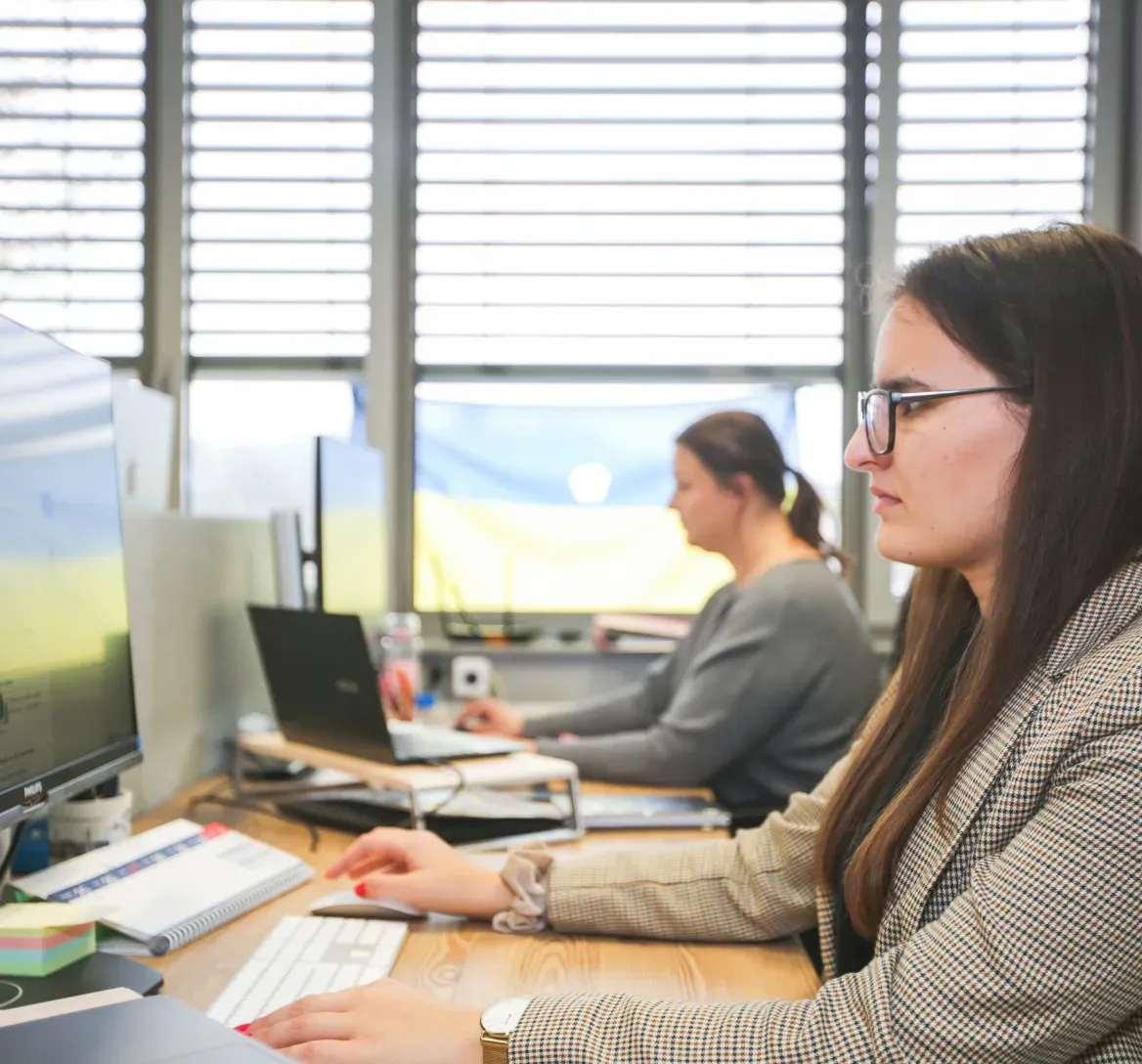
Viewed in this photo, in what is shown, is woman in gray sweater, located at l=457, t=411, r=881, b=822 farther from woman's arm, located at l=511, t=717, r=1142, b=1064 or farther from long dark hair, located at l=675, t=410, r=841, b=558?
woman's arm, located at l=511, t=717, r=1142, b=1064

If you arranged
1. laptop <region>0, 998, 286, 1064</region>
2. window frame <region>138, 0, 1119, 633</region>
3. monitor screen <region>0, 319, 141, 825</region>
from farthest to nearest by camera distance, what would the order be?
window frame <region>138, 0, 1119, 633</region> < monitor screen <region>0, 319, 141, 825</region> < laptop <region>0, 998, 286, 1064</region>

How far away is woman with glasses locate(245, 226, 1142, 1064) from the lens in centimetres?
73

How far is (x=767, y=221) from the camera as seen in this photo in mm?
3475

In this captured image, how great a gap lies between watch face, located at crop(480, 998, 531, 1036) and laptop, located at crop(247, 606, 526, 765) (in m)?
0.72

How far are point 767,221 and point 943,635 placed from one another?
2604mm

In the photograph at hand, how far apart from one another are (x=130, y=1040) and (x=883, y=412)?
0.77 meters

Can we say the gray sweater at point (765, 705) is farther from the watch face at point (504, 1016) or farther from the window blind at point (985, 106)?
the window blind at point (985, 106)

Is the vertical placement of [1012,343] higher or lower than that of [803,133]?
lower

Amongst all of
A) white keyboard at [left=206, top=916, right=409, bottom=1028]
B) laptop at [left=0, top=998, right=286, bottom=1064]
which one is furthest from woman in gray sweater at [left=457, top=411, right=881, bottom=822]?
laptop at [left=0, top=998, right=286, bottom=1064]

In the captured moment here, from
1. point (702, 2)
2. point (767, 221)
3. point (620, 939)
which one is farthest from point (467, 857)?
point (702, 2)

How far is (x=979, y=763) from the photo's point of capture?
882 mm

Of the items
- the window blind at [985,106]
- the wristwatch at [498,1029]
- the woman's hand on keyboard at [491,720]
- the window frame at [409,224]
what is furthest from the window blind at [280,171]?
the wristwatch at [498,1029]

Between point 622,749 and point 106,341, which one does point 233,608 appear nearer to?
point 622,749

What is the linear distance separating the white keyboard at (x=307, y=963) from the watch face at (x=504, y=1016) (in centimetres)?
21
